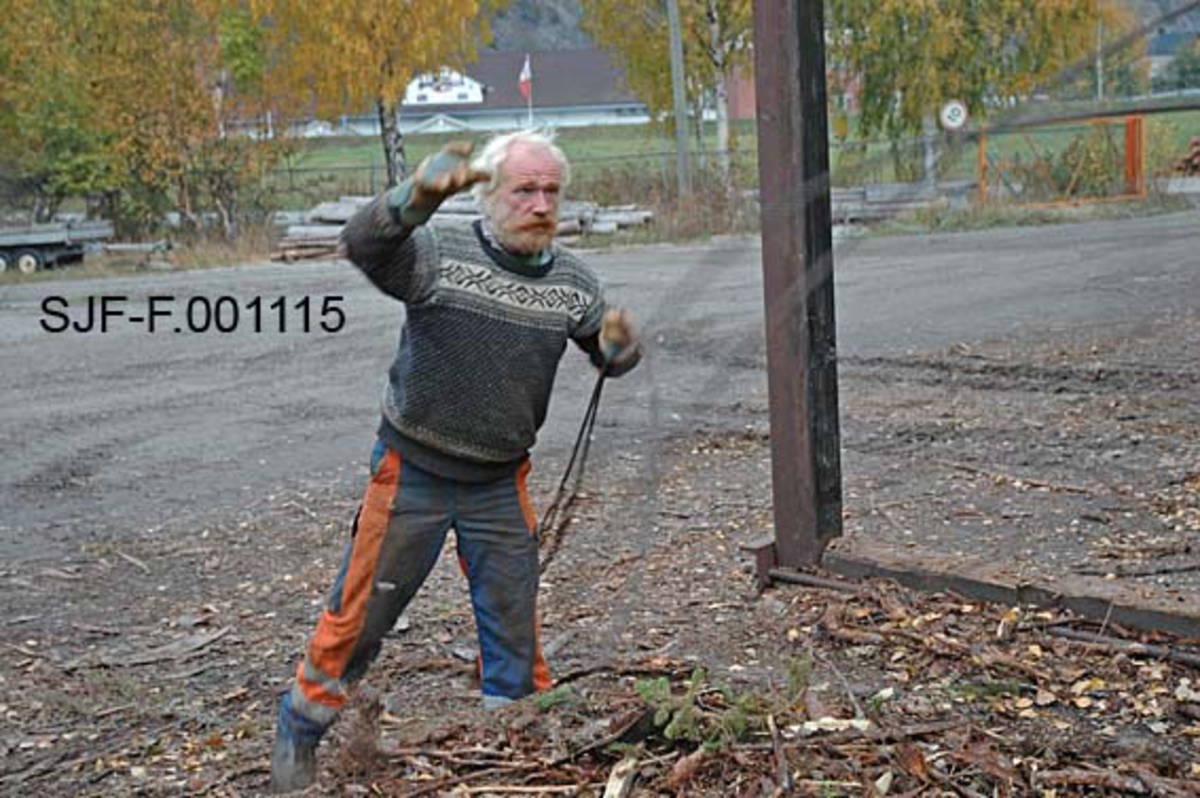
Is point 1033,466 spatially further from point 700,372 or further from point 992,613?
point 700,372

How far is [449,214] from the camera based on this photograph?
83.4 feet

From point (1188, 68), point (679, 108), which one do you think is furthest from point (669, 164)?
point (1188, 68)

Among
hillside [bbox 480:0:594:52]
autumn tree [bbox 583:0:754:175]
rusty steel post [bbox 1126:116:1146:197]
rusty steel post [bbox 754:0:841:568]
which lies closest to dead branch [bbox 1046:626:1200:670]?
rusty steel post [bbox 754:0:841:568]

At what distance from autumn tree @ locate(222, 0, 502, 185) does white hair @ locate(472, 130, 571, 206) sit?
28.0 metres

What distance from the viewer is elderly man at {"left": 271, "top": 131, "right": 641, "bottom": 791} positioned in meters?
3.96

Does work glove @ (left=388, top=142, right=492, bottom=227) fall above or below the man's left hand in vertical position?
above

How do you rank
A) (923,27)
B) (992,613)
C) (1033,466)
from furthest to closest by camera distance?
1. (923,27)
2. (1033,466)
3. (992,613)

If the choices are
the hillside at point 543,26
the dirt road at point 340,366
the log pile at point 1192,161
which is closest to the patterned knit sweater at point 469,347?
the dirt road at point 340,366

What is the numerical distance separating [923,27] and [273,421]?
66.2 ft

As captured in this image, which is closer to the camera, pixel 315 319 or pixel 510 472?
pixel 510 472

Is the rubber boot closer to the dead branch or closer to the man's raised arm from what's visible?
the man's raised arm

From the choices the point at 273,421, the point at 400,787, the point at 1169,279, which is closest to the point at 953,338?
the point at 1169,279

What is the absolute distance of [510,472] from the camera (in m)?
4.20

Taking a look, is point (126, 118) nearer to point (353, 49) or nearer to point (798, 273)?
point (353, 49)
